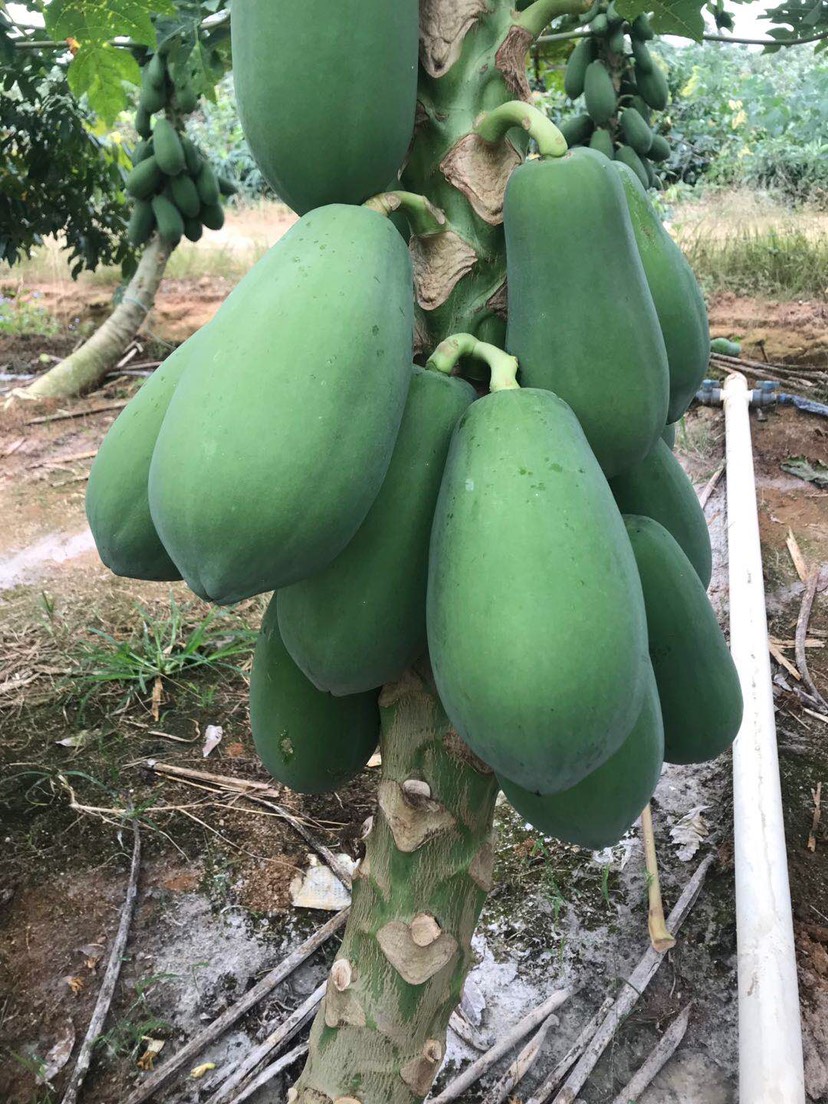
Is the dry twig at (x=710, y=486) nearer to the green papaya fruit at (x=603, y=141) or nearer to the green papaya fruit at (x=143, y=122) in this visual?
the green papaya fruit at (x=603, y=141)

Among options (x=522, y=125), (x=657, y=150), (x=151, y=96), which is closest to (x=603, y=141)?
(x=657, y=150)

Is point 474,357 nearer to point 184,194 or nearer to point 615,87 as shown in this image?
point 615,87

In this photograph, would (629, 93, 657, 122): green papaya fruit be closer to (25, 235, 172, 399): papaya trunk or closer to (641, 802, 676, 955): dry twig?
(25, 235, 172, 399): papaya trunk

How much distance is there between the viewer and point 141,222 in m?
6.08

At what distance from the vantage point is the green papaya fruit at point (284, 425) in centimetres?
79

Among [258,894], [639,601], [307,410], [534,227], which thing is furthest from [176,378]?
[258,894]

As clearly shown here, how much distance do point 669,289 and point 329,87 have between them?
1.54 ft

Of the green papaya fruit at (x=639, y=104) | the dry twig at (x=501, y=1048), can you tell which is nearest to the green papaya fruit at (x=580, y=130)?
the green papaya fruit at (x=639, y=104)

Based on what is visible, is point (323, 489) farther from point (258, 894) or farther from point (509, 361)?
point (258, 894)

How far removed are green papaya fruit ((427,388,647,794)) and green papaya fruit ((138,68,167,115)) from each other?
532 centimetres

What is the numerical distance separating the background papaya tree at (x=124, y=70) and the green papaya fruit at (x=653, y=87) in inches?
83.0

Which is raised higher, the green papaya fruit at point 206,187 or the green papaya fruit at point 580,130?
the green papaya fruit at point 580,130

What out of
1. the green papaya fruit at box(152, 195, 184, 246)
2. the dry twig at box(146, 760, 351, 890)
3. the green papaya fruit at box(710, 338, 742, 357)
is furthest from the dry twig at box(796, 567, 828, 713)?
the green papaya fruit at box(152, 195, 184, 246)

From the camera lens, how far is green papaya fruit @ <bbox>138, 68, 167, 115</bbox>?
17.5ft
